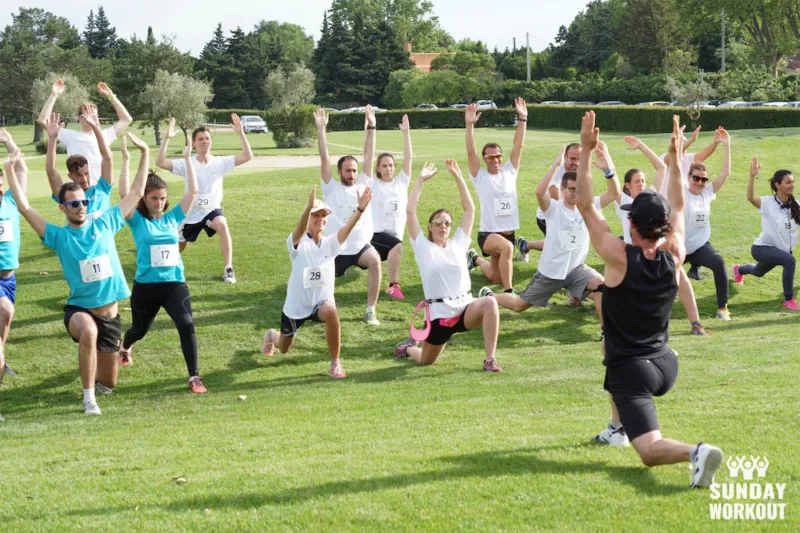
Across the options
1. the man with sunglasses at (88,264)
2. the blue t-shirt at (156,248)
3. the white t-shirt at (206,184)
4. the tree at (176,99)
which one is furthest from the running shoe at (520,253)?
the tree at (176,99)

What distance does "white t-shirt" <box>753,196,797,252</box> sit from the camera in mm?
14453

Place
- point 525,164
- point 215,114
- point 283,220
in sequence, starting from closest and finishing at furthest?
point 283,220 < point 525,164 < point 215,114

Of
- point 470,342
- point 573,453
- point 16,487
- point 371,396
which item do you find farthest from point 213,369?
point 573,453

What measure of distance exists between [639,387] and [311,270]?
505 centimetres

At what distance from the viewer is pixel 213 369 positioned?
1136 cm

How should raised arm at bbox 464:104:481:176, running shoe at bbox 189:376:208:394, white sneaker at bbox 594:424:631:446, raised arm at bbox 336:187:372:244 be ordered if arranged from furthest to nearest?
raised arm at bbox 464:104:481:176, running shoe at bbox 189:376:208:394, raised arm at bbox 336:187:372:244, white sneaker at bbox 594:424:631:446

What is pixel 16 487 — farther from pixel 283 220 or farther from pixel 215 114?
pixel 215 114

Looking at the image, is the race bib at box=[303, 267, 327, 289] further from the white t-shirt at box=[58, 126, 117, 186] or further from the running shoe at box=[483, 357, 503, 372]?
the white t-shirt at box=[58, 126, 117, 186]

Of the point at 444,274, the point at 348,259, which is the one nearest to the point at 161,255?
the point at 444,274

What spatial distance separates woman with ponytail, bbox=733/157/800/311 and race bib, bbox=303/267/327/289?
760cm

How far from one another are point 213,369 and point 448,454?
207 inches

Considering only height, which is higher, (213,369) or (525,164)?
(525,164)

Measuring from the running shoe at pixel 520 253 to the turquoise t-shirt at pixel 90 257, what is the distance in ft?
26.3

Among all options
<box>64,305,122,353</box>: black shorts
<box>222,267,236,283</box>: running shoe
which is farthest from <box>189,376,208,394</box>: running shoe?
<box>222,267,236,283</box>: running shoe
